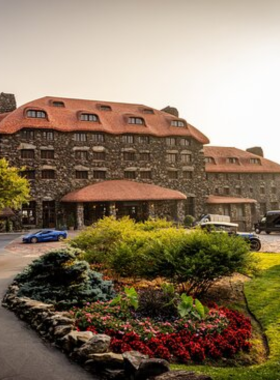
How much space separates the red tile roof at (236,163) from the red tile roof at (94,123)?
6.92 meters

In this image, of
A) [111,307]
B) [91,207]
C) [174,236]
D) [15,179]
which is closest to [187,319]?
[111,307]

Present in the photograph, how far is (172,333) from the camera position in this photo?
7.35 meters

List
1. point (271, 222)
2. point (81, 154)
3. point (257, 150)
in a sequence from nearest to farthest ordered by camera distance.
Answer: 1. point (271, 222)
2. point (81, 154)
3. point (257, 150)

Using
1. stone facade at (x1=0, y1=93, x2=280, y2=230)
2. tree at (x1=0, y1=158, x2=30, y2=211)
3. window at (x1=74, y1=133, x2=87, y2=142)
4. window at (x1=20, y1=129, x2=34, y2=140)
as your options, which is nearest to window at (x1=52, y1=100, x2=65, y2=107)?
stone facade at (x1=0, y1=93, x2=280, y2=230)

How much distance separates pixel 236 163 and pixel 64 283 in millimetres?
50644

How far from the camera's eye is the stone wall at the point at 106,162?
1503 inches

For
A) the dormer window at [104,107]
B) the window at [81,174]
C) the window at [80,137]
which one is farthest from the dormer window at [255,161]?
the window at [81,174]

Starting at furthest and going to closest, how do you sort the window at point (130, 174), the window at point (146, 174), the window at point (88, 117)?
the window at point (146, 174) < the window at point (130, 174) < the window at point (88, 117)

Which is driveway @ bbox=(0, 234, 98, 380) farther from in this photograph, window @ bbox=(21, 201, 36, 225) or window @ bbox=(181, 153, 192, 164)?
A: window @ bbox=(181, 153, 192, 164)

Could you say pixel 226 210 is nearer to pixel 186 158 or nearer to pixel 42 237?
pixel 186 158

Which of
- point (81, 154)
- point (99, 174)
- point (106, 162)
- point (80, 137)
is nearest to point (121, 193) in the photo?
point (99, 174)

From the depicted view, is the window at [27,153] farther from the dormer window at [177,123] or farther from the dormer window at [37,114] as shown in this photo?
the dormer window at [177,123]

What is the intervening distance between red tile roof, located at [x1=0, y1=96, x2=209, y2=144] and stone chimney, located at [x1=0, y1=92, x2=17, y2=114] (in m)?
4.54

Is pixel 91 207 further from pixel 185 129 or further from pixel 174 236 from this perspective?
pixel 174 236
